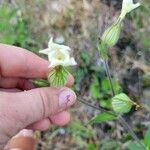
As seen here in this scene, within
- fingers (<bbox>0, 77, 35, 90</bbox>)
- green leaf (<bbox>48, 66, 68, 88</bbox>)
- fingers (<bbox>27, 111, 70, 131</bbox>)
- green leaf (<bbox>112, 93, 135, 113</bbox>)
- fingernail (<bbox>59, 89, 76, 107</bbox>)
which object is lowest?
fingers (<bbox>27, 111, 70, 131</bbox>)

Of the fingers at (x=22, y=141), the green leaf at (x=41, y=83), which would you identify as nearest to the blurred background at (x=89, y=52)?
the fingers at (x=22, y=141)

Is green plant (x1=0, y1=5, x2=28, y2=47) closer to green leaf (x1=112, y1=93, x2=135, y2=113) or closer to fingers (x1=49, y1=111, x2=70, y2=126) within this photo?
fingers (x1=49, y1=111, x2=70, y2=126)

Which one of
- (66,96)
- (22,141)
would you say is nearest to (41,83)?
(66,96)

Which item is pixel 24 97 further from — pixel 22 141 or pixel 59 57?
pixel 22 141

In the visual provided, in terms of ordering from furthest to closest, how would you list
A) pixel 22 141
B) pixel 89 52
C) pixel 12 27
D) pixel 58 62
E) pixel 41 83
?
pixel 12 27 < pixel 89 52 < pixel 22 141 < pixel 41 83 < pixel 58 62

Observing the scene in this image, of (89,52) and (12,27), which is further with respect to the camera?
(12,27)

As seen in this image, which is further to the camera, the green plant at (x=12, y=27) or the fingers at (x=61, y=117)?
the green plant at (x=12, y=27)

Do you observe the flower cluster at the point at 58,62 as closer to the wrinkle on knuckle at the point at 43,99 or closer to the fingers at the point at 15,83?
the wrinkle on knuckle at the point at 43,99

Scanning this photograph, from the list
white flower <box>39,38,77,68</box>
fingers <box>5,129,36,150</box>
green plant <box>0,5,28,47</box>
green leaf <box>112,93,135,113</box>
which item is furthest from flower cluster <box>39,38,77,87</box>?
green plant <box>0,5,28,47</box>
